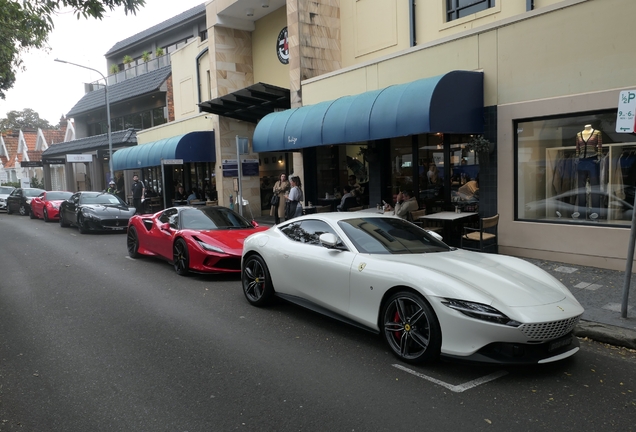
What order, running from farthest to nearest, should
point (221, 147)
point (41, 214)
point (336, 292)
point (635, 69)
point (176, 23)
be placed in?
point (176, 23)
point (41, 214)
point (221, 147)
point (635, 69)
point (336, 292)

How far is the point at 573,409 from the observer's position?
12.7 ft

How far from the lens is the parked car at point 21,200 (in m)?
26.8

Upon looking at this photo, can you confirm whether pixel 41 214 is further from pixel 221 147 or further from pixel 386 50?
pixel 386 50

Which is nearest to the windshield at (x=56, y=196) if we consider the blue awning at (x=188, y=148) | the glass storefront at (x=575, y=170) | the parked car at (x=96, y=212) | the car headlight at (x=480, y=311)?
the parked car at (x=96, y=212)

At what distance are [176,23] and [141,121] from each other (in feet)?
21.8

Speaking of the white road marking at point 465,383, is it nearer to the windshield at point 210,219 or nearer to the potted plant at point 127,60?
the windshield at point 210,219

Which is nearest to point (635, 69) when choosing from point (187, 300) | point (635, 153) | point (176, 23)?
point (635, 153)

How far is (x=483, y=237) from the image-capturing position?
378 inches

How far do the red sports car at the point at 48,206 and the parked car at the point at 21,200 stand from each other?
3.61 m

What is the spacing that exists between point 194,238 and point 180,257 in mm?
561

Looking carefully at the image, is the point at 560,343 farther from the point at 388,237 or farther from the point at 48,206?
the point at 48,206

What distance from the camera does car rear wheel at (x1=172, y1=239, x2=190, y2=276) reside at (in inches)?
361

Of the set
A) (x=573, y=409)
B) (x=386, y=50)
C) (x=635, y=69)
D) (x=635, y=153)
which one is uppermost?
(x=386, y=50)

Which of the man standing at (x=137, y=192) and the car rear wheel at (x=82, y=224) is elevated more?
the man standing at (x=137, y=192)
